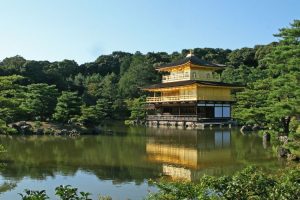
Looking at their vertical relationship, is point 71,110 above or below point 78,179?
above

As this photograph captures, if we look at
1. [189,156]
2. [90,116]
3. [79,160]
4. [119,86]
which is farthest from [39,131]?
[119,86]

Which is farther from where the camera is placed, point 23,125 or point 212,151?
point 23,125

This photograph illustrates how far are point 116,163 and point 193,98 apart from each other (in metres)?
24.7

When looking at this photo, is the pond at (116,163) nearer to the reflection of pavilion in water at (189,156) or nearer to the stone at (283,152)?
the reflection of pavilion in water at (189,156)

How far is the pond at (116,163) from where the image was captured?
11789 mm

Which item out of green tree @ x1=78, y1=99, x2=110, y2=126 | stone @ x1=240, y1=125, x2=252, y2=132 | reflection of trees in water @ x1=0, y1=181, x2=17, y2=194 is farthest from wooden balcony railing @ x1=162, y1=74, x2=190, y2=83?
reflection of trees in water @ x1=0, y1=181, x2=17, y2=194

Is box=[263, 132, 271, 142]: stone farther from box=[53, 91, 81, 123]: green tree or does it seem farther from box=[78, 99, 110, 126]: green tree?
box=[53, 91, 81, 123]: green tree

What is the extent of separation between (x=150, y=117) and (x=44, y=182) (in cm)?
3249

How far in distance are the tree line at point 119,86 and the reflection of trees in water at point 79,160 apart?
204 centimetres

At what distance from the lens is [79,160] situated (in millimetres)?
16797

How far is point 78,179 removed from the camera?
1279 cm

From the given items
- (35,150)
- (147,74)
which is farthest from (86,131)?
(147,74)

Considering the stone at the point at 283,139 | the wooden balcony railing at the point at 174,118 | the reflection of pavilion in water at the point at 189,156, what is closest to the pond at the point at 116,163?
the reflection of pavilion in water at the point at 189,156

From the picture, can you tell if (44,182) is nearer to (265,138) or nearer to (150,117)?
(265,138)
